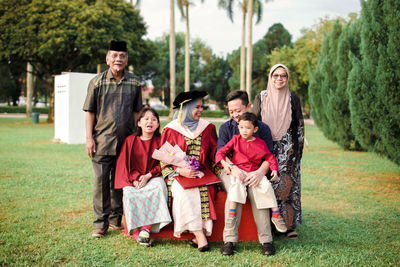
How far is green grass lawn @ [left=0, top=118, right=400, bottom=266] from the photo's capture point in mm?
3748

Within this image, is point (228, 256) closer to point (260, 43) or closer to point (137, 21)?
point (137, 21)

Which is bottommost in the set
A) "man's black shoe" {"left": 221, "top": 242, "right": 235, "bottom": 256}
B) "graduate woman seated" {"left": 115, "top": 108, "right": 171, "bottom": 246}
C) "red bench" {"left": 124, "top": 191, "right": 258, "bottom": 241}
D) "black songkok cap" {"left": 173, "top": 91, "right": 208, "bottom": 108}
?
"man's black shoe" {"left": 221, "top": 242, "right": 235, "bottom": 256}

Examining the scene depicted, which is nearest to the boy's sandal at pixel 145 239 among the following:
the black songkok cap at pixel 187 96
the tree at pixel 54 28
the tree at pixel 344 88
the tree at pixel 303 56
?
the black songkok cap at pixel 187 96

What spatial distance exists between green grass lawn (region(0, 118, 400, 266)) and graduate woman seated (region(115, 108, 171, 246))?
0.25 m

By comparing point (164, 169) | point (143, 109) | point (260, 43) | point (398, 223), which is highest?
point (260, 43)

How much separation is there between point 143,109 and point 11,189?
11.7ft

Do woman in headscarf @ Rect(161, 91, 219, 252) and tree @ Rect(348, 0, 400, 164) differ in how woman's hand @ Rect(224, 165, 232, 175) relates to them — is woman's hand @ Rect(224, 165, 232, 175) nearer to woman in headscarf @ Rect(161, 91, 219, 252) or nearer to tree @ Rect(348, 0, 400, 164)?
woman in headscarf @ Rect(161, 91, 219, 252)

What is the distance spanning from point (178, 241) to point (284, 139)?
67.9 inches

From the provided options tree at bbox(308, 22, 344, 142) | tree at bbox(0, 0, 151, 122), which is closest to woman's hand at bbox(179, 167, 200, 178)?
tree at bbox(308, 22, 344, 142)

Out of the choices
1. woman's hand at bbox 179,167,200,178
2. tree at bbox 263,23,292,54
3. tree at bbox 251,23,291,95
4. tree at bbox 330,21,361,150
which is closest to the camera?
woman's hand at bbox 179,167,200,178

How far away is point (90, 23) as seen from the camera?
843 inches

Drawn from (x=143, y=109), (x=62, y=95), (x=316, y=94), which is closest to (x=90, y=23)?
(x=62, y=95)

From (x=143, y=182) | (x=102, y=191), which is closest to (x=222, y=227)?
(x=143, y=182)

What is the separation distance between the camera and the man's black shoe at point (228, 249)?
12.7 feet
